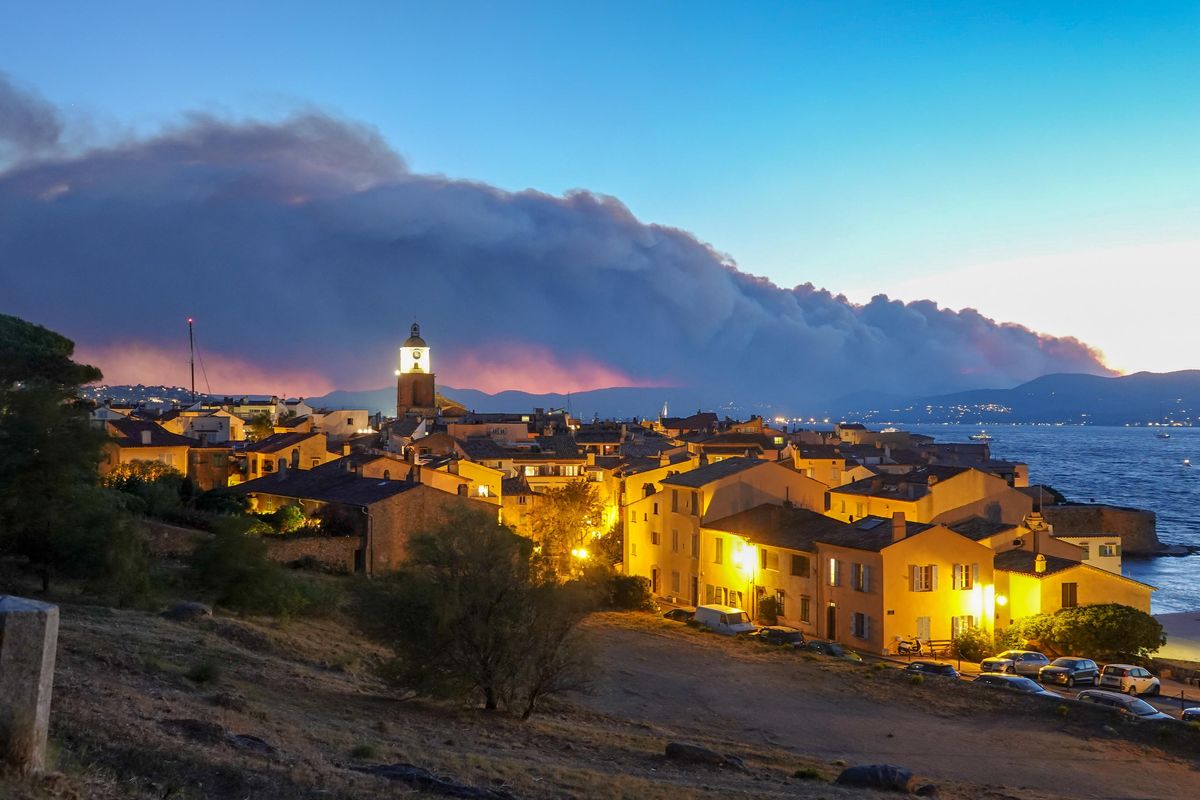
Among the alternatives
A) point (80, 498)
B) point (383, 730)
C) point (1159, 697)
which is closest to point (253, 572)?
point (80, 498)

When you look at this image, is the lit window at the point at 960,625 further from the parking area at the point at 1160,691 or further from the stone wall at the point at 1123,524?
the stone wall at the point at 1123,524

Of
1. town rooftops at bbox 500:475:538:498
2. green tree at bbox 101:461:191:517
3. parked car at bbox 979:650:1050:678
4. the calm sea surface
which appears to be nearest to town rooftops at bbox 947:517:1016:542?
parked car at bbox 979:650:1050:678

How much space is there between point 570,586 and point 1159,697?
21719 mm

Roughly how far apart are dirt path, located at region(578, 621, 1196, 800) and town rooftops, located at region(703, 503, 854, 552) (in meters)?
8.40

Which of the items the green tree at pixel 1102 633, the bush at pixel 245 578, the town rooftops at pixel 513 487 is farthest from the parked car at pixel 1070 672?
the town rooftops at pixel 513 487

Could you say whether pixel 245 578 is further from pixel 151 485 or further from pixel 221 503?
pixel 221 503

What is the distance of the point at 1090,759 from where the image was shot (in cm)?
2539

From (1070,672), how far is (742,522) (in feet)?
55.7

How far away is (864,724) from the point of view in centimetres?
2783

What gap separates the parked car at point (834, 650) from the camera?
36.9 meters

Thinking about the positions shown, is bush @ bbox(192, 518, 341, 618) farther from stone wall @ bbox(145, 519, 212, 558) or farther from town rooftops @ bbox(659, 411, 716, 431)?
town rooftops @ bbox(659, 411, 716, 431)

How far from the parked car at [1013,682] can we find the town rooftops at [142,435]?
49.4 meters

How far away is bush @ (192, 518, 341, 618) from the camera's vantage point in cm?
3183

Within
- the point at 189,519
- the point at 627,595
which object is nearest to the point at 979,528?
the point at 627,595
